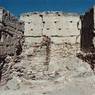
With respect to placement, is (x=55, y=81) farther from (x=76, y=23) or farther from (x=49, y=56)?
(x=76, y=23)

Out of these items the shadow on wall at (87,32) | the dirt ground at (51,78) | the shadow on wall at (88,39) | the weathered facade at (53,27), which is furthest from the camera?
the weathered facade at (53,27)

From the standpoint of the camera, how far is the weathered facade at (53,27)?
77.6 feet

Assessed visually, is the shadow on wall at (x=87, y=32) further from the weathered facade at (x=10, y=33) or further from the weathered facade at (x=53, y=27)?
the weathered facade at (x=10, y=33)

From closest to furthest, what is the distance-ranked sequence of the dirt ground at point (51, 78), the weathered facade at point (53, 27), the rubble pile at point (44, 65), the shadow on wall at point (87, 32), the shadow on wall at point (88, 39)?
the dirt ground at point (51, 78) → the rubble pile at point (44, 65) → the shadow on wall at point (88, 39) → the shadow on wall at point (87, 32) → the weathered facade at point (53, 27)

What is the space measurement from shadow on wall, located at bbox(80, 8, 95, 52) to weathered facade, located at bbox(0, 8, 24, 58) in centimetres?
513

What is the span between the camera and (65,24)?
2378 centimetres

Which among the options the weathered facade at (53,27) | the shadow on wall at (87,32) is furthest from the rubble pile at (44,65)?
the shadow on wall at (87,32)

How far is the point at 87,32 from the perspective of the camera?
883 inches

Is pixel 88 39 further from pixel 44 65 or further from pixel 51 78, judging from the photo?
pixel 51 78

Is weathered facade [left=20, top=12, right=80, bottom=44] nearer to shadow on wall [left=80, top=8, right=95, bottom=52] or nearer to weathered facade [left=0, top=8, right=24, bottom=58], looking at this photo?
shadow on wall [left=80, top=8, right=95, bottom=52]

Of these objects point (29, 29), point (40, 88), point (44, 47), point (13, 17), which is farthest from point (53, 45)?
point (40, 88)

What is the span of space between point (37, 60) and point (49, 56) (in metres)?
1.05

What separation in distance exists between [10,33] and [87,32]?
6098 mm

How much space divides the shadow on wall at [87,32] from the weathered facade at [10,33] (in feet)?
16.8
